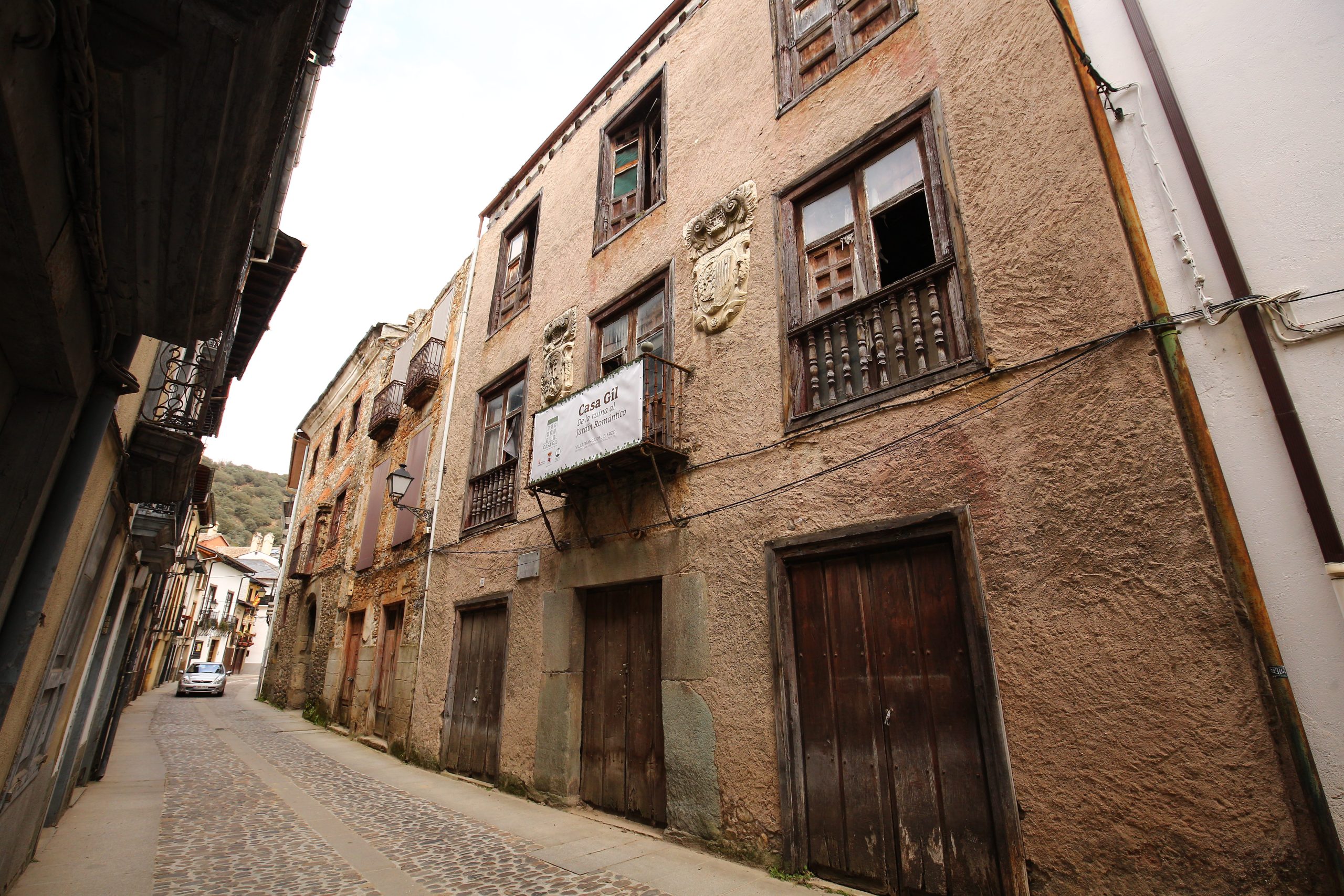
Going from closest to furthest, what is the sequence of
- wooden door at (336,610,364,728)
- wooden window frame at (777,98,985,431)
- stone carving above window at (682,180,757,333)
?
wooden window frame at (777,98,985,431) → stone carving above window at (682,180,757,333) → wooden door at (336,610,364,728)

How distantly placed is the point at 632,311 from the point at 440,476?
15.6 ft

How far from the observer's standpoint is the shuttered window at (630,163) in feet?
26.8

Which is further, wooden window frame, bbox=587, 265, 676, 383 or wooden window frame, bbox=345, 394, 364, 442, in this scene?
wooden window frame, bbox=345, 394, 364, 442

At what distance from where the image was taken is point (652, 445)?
18.4 feet

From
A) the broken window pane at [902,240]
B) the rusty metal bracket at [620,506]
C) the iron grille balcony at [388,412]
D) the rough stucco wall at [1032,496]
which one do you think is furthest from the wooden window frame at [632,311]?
the iron grille balcony at [388,412]

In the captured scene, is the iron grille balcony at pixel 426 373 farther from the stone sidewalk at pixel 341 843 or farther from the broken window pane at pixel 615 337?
the stone sidewalk at pixel 341 843

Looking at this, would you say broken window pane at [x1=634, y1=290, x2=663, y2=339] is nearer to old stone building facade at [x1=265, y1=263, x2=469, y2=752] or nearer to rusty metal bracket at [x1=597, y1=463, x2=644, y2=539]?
rusty metal bracket at [x1=597, y1=463, x2=644, y2=539]

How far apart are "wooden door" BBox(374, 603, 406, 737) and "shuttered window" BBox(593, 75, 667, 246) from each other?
7.13m

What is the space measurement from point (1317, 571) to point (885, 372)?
2487 millimetres

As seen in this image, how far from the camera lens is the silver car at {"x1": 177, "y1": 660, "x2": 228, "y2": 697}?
71.9 ft

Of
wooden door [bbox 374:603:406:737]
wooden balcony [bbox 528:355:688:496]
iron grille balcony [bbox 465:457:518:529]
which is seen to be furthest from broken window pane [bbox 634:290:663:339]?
wooden door [bbox 374:603:406:737]

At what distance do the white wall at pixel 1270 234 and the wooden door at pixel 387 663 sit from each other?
10.5 meters

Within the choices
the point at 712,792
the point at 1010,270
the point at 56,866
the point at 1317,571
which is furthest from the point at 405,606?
the point at 1317,571

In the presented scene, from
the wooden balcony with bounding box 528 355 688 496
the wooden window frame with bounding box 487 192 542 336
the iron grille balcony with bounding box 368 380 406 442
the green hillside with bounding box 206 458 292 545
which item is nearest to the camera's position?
the wooden balcony with bounding box 528 355 688 496
